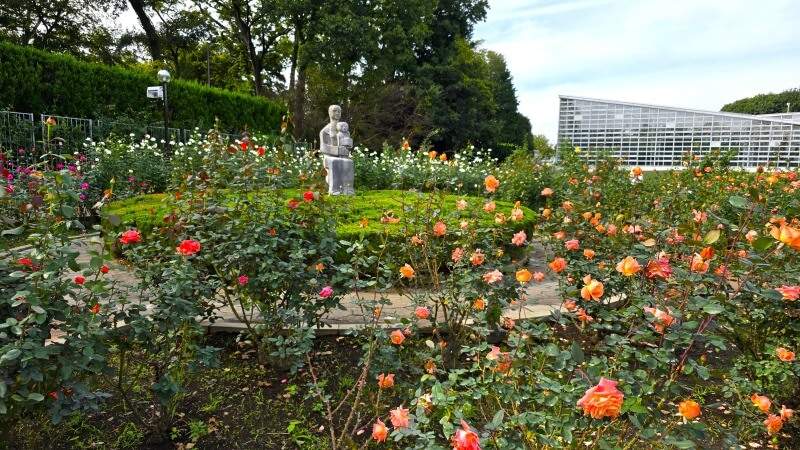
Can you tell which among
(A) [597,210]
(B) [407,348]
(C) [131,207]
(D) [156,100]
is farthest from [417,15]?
(B) [407,348]

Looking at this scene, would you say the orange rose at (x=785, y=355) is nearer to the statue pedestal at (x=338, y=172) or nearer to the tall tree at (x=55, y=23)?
the statue pedestal at (x=338, y=172)

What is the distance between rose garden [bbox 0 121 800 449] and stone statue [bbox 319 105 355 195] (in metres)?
3.86

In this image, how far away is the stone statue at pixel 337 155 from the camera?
7.32 metres

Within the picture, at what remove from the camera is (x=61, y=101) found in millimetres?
10062

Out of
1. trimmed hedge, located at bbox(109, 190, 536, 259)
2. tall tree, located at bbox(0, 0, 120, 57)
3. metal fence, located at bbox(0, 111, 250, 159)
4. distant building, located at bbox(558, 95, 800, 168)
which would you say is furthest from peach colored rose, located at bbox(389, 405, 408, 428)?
distant building, located at bbox(558, 95, 800, 168)

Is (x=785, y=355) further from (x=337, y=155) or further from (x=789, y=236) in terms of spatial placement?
(x=337, y=155)

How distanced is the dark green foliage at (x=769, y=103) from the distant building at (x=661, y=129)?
26546 millimetres

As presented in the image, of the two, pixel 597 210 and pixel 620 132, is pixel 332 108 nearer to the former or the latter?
pixel 597 210

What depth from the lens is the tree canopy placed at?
1916 cm

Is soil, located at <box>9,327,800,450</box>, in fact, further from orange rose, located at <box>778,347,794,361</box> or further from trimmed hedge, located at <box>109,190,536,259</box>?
trimmed hedge, located at <box>109,190,536,259</box>

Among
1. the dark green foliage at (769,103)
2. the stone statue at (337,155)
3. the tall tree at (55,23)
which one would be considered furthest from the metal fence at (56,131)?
the dark green foliage at (769,103)

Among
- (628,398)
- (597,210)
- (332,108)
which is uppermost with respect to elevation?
(332,108)

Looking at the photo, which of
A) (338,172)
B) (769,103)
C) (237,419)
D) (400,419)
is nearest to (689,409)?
(400,419)

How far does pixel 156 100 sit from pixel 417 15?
465 inches
